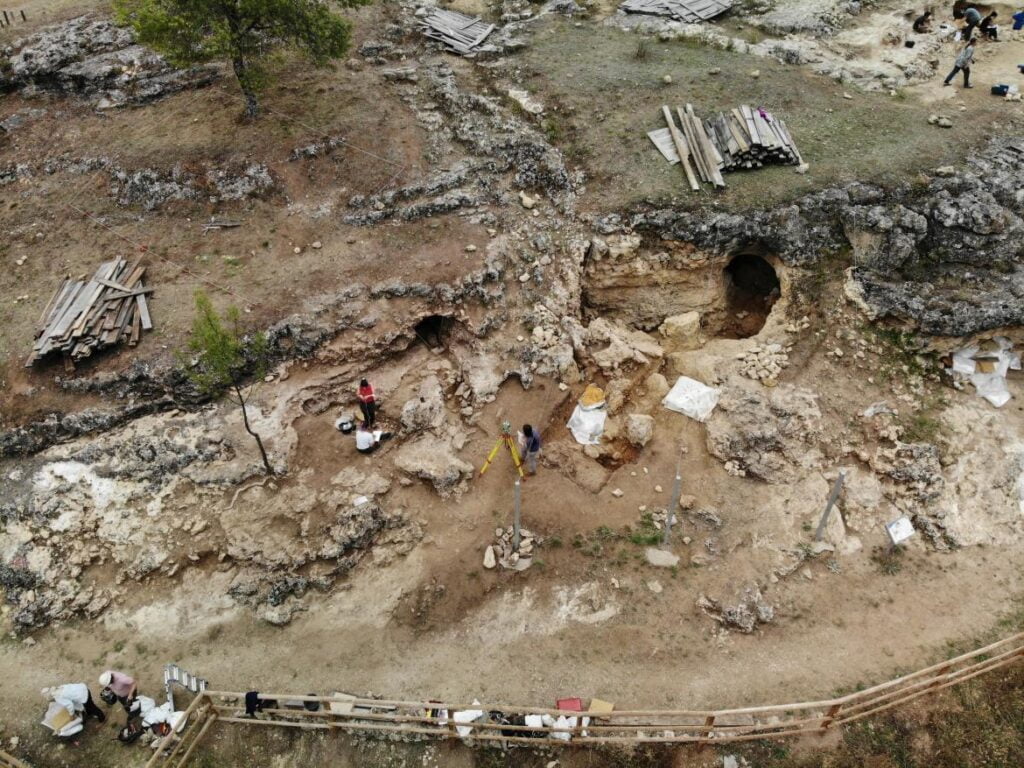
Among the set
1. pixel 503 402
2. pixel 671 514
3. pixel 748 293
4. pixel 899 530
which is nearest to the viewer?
pixel 671 514

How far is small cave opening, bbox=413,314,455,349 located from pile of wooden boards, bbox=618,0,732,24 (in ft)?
60.3

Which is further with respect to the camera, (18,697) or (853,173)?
(853,173)

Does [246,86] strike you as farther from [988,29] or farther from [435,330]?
[988,29]

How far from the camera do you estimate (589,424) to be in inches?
690

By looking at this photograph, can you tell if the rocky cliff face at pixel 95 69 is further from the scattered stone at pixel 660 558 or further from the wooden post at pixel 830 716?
the wooden post at pixel 830 716

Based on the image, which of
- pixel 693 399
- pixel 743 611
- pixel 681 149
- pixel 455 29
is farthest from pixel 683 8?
pixel 743 611

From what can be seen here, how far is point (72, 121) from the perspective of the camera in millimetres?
23484

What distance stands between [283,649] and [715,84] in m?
23.2

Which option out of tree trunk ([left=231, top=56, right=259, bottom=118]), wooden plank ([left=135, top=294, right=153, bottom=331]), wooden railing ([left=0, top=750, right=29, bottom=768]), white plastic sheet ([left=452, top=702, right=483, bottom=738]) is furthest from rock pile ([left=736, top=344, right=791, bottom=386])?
wooden railing ([left=0, top=750, right=29, bottom=768])

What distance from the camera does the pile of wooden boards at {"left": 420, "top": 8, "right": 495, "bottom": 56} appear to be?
1027 inches

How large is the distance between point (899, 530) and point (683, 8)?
76.6 ft

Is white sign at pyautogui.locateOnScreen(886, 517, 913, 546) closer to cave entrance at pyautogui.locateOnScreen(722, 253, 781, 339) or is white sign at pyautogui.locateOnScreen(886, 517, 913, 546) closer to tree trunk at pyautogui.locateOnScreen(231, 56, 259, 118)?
cave entrance at pyautogui.locateOnScreen(722, 253, 781, 339)

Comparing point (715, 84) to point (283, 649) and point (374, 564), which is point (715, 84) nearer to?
point (374, 564)

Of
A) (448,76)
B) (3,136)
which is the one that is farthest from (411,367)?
(3,136)
